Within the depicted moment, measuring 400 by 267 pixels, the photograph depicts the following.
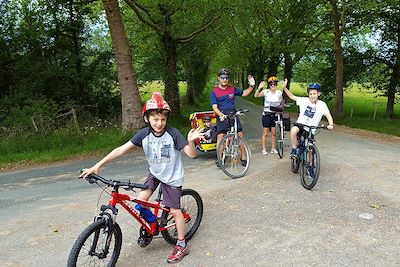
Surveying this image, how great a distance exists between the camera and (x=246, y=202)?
19.4 ft

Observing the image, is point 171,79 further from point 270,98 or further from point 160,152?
point 160,152

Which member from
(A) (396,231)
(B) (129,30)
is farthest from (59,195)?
(B) (129,30)

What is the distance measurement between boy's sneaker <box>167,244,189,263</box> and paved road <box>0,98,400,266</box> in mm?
111

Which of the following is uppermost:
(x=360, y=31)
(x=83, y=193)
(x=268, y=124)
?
(x=360, y=31)

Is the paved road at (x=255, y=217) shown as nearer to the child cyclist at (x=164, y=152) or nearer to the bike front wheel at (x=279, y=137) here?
the bike front wheel at (x=279, y=137)

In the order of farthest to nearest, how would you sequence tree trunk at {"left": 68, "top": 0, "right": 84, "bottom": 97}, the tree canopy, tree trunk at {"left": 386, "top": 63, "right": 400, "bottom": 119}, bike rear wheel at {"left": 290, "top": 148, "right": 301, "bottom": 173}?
tree trunk at {"left": 386, "top": 63, "right": 400, "bottom": 119}
tree trunk at {"left": 68, "top": 0, "right": 84, "bottom": 97}
the tree canopy
bike rear wheel at {"left": 290, "top": 148, "right": 301, "bottom": 173}

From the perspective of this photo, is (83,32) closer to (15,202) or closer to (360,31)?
(15,202)

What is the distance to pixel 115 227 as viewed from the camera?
3.78m

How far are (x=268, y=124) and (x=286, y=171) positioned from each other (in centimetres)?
180

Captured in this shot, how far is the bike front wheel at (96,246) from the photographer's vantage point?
344 centimetres

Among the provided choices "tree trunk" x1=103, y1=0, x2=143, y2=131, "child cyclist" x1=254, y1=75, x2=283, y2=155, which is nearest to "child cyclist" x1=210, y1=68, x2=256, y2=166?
"child cyclist" x1=254, y1=75, x2=283, y2=155

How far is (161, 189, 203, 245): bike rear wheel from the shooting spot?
439cm

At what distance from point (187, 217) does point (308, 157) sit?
271 centimetres

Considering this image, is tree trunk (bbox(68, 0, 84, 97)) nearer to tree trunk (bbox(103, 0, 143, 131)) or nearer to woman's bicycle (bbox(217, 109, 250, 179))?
tree trunk (bbox(103, 0, 143, 131))
